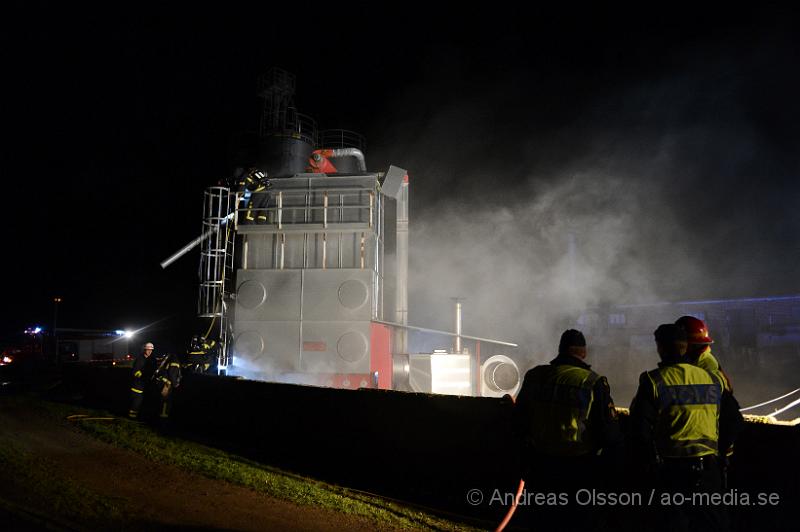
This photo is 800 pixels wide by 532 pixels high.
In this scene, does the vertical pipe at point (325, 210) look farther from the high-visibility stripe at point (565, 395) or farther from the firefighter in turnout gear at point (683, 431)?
the firefighter in turnout gear at point (683, 431)

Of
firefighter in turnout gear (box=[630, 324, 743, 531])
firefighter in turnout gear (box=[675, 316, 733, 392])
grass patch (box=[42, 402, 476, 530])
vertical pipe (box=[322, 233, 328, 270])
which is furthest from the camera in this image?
vertical pipe (box=[322, 233, 328, 270])

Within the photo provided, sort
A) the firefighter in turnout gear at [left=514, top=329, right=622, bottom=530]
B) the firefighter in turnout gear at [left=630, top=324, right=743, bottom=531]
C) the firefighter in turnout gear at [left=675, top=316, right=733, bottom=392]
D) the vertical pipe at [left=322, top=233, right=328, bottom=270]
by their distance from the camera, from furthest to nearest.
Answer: the vertical pipe at [left=322, top=233, right=328, bottom=270] → the firefighter in turnout gear at [left=675, top=316, right=733, bottom=392] → the firefighter in turnout gear at [left=514, top=329, right=622, bottom=530] → the firefighter in turnout gear at [left=630, top=324, right=743, bottom=531]

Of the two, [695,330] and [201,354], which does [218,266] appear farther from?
[695,330]

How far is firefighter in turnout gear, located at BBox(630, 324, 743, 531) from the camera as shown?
3365 millimetres

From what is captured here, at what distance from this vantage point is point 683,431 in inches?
134

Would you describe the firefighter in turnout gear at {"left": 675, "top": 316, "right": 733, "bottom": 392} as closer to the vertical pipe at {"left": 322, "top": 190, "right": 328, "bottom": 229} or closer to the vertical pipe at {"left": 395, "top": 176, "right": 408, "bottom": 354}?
the vertical pipe at {"left": 322, "top": 190, "right": 328, "bottom": 229}

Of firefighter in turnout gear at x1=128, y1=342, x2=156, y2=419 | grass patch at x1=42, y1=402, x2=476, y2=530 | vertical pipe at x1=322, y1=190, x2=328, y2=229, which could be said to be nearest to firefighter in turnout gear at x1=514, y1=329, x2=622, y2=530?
grass patch at x1=42, y1=402, x2=476, y2=530

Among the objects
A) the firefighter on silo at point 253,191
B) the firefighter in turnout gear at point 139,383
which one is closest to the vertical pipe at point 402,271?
the firefighter on silo at point 253,191

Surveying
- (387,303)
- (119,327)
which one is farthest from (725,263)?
(119,327)

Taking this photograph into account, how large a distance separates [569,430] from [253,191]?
11.3 metres

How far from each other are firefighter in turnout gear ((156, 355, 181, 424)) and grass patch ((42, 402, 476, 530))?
0.45 meters

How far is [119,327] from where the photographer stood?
42844 millimetres

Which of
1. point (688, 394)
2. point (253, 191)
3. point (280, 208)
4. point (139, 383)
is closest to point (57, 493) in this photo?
point (139, 383)

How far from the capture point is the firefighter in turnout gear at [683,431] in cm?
337
